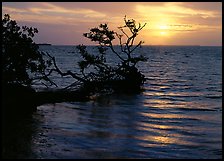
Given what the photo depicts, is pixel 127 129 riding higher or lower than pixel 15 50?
lower

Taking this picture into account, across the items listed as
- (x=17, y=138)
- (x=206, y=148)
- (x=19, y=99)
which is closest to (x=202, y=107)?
(x=206, y=148)

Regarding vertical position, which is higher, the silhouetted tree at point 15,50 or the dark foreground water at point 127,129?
the silhouetted tree at point 15,50

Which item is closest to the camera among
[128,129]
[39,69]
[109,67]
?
[128,129]

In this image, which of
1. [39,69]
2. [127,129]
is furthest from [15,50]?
[127,129]

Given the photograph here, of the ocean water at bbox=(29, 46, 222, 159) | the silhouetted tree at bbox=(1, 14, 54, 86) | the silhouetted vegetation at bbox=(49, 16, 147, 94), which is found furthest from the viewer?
the silhouetted vegetation at bbox=(49, 16, 147, 94)

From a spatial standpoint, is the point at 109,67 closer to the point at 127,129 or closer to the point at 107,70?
the point at 107,70

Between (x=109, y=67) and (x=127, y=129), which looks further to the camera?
(x=109, y=67)

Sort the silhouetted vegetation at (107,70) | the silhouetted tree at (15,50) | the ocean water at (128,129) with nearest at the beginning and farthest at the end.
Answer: the ocean water at (128,129)
the silhouetted tree at (15,50)
the silhouetted vegetation at (107,70)

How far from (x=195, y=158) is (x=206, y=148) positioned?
190 centimetres

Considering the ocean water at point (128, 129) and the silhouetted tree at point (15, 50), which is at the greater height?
the silhouetted tree at point (15, 50)

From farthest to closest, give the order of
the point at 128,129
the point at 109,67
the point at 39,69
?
the point at 109,67 → the point at 39,69 → the point at 128,129

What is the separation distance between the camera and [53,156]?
39.4ft

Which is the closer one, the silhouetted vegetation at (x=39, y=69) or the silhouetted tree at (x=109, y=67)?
the silhouetted vegetation at (x=39, y=69)

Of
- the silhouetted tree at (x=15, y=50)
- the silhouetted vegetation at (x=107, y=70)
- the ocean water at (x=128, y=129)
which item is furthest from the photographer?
the silhouetted vegetation at (x=107, y=70)
